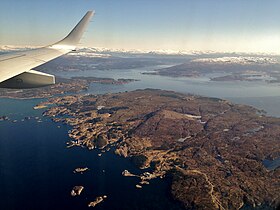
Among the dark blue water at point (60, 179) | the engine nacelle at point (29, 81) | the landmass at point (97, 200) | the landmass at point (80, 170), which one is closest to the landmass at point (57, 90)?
the dark blue water at point (60, 179)

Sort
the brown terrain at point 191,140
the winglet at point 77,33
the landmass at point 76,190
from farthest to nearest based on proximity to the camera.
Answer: the brown terrain at point 191,140
the landmass at point 76,190
the winglet at point 77,33

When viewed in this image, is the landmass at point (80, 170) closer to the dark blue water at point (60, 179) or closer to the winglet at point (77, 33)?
the dark blue water at point (60, 179)

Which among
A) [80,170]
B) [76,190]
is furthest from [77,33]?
[80,170]

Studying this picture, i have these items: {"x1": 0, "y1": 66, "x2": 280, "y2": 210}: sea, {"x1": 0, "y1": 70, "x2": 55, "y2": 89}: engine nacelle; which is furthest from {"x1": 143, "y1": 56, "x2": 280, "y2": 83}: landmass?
{"x1": 0, "y1": 70, "x2": 55, "y2": 89}: engine nacelle

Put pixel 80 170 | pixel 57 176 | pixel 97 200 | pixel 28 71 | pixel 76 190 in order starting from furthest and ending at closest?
1. pixel 80 170
2. pixel 57 176
3. pixel 76 190
4. pixel 97 200
5. pixel 28 71

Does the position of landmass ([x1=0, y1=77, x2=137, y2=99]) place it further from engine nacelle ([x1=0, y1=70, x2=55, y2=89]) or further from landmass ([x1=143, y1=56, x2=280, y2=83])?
engine nacelle ([x1=0, y1=70, x2=55, y2=89])

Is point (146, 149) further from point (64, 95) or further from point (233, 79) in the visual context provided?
point (233, 79)

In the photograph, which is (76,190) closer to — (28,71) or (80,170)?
(80,170)
